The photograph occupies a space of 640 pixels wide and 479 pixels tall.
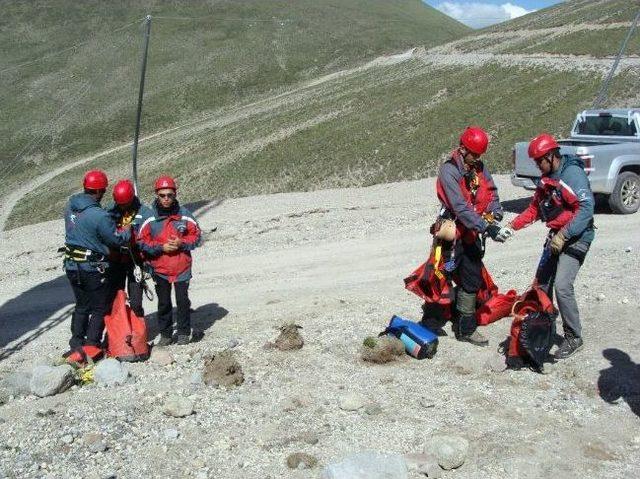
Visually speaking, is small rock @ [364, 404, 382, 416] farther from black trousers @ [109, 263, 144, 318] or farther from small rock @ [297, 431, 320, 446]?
black trousers @ [109, 263, 144, 318]

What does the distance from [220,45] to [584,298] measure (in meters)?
81.4

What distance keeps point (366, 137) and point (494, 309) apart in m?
23.9

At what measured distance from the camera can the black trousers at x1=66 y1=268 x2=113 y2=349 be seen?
730cm

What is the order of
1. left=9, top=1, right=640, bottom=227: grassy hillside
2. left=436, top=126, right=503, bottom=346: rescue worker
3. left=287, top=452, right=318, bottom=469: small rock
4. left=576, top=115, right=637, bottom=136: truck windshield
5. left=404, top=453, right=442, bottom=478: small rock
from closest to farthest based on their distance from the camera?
left=404, top=453, right=442, bottom=478: small rock, left=287, top=452, right=318, bottom=469: small rock, left=436, top=126, right=503, bottom=346: rescue worker, left=576, top=115, right=637, bottom=136: truck windshield, left=9, top=1, right=640, bottom=227: grassy hillside

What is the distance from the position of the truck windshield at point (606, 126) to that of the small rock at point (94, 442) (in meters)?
12.0

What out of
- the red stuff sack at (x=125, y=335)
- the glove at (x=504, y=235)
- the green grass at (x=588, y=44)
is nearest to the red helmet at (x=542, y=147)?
the glove at (x=504, y=235)

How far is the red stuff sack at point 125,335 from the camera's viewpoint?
729 cm

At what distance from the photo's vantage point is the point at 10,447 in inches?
221

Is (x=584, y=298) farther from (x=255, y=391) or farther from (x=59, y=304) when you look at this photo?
(x=59, y=304)

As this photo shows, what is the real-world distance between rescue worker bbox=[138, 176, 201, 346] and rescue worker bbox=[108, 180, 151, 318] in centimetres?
12

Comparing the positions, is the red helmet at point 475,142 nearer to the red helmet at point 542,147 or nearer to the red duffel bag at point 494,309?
the red helmet at point 542,147

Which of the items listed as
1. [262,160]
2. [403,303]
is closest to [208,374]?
[403,303]

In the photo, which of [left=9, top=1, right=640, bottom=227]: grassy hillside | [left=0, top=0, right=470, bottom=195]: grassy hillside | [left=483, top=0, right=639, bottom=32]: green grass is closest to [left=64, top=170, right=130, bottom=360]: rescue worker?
[left=9, top=1, right=640, bottom=227]: grassy hillside

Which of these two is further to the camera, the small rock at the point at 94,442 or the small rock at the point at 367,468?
the small rock at the point at 94,442
